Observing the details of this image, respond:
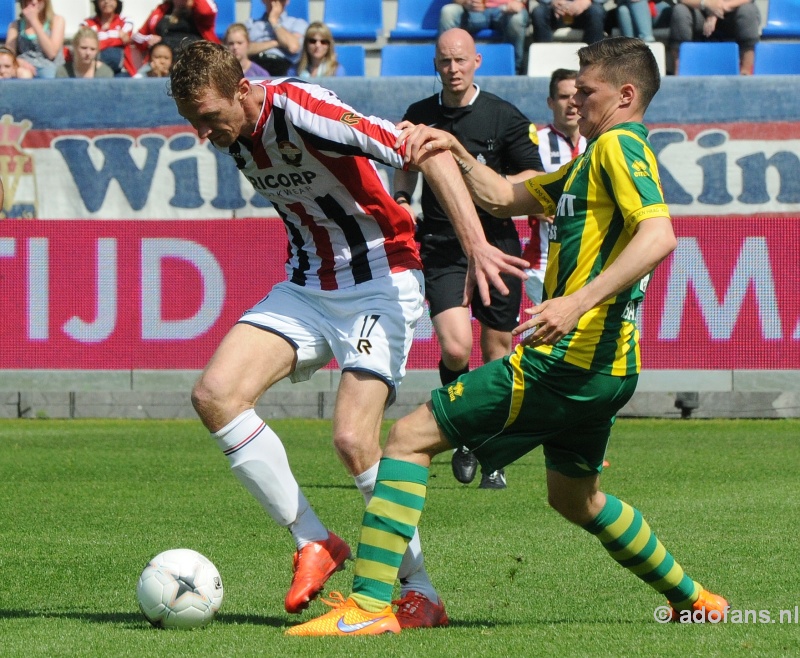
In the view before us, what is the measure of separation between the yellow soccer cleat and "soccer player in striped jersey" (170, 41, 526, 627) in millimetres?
211

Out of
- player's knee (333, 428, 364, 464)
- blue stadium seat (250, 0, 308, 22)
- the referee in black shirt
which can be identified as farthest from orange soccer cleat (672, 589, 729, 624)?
blue stadium seat (250, 0, 308, 22)

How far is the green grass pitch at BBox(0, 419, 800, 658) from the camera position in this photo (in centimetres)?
430

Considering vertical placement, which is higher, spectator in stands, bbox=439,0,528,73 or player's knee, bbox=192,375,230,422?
spectator in stands, bbox=439,0,528,73

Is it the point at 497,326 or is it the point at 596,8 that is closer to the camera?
the point at 497,326

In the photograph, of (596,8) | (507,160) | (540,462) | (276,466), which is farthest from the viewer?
(596,8)

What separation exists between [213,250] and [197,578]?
28.7 ft

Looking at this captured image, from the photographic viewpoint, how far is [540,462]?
9.89m

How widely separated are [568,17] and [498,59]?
3.09 ft

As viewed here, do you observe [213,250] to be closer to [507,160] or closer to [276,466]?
[507,160]

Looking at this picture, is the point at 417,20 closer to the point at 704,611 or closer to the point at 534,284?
the point at 534,284

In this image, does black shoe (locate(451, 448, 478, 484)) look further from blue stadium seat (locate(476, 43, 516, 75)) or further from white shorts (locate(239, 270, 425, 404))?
blue stadium seat (locate(476, 43, 516, 75))

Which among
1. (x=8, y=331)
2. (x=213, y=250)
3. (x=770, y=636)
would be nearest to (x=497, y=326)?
(x=770, y=636)

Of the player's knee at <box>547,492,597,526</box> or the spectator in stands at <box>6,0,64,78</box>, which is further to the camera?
the spectator in stands at <box>6,0,64,78</box>

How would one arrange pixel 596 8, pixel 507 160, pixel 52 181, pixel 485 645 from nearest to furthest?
pixel 485 645, pixel 507 160, pixel 52 181, pixel 596 8
